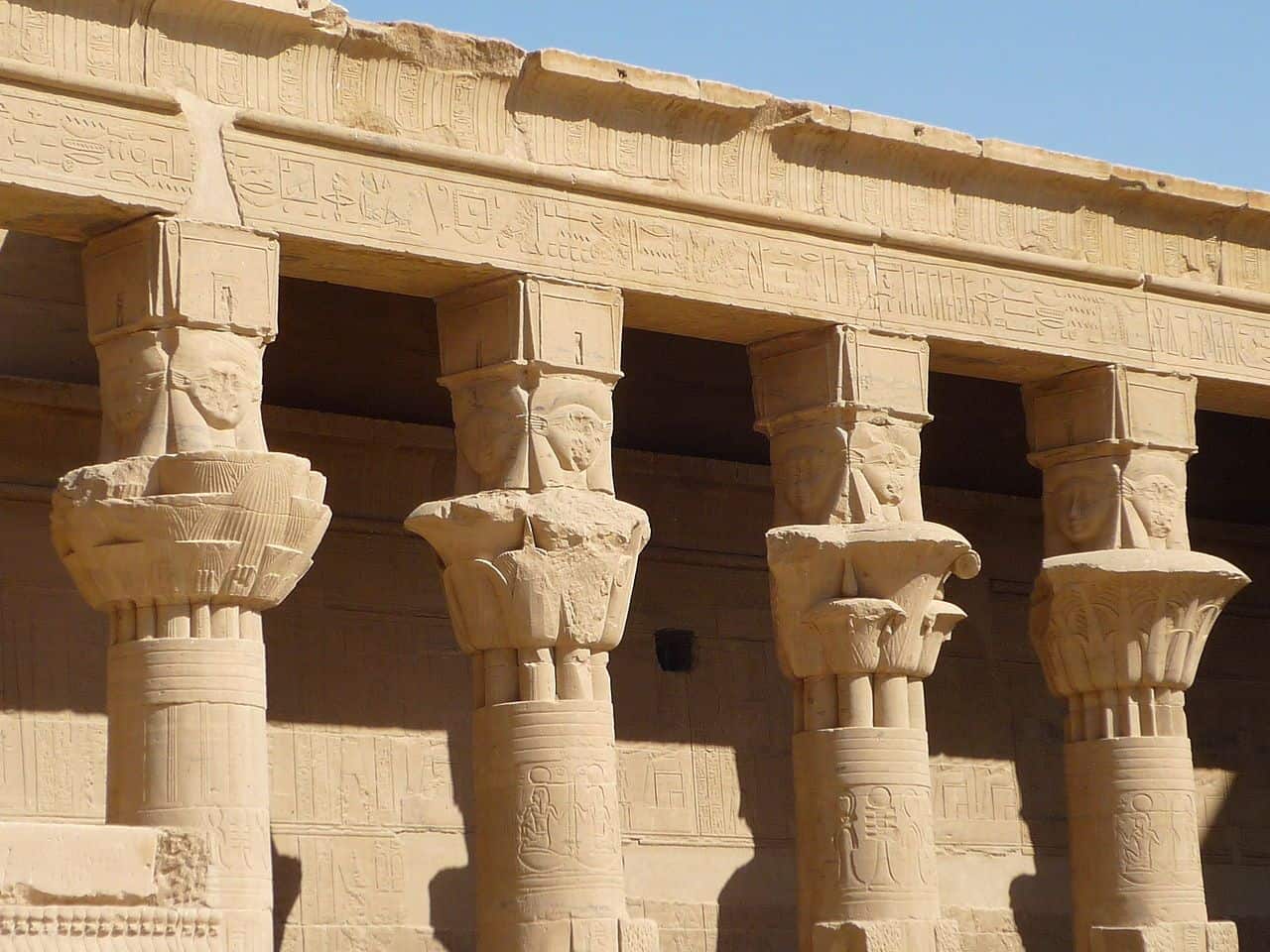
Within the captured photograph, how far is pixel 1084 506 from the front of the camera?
14.1 metres


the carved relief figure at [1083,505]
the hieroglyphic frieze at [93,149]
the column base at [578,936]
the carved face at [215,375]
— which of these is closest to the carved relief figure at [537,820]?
the column base at [578,936]

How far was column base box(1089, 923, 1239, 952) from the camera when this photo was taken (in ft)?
44.9

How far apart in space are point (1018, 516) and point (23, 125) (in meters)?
9.66

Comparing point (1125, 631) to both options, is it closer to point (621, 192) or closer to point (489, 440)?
point (621, 192)

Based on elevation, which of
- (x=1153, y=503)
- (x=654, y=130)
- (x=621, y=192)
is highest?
(x=654, y=130)

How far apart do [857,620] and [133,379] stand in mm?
3689

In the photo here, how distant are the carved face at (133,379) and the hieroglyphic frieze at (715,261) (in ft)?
2.39

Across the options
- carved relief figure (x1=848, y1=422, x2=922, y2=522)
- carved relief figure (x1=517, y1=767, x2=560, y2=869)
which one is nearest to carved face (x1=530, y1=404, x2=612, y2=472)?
carved relief figure (x1=517, y1=767, x2=560, y2=869)

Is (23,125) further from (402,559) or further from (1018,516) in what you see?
(1018,516)

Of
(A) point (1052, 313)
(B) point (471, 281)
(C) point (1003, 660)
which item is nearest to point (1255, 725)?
(C) point (1003, 660)

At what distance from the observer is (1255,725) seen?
19.5 meters

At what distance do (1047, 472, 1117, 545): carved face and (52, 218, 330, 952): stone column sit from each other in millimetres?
4611

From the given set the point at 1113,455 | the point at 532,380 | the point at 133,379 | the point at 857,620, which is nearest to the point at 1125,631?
the point at 1113,455

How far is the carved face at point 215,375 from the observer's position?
11.0 metres
